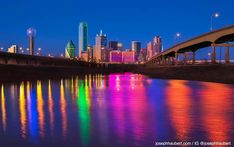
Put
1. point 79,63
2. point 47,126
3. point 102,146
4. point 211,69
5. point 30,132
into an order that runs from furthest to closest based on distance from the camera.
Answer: point 79,63 → point 211,69 → point 47,126 → point 30,132 → point 102,146

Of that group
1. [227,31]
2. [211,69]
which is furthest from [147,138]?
[227,31]

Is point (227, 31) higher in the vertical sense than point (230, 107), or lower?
higher

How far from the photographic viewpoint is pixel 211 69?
2921 inches

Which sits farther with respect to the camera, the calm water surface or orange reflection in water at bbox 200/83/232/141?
orange reflection in water at bbox 200/83/232/141

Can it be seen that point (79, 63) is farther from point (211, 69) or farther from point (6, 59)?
point (211, 69)

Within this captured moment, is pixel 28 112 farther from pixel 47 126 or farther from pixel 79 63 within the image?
pixel 79 63

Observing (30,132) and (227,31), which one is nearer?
Result: (30,132)

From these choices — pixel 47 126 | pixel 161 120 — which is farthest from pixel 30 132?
pixel 161 120

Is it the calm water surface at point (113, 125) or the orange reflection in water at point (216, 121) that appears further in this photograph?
the orange reflection in water at point (216, 121)

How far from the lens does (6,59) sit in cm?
9344

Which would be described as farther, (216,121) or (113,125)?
(216,121)

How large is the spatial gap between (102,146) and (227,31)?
7200 centimetres

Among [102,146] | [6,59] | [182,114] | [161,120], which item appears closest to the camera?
[102,146]

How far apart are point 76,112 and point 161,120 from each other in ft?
18.8
